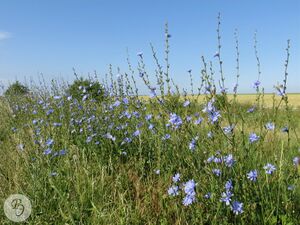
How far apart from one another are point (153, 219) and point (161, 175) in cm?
71

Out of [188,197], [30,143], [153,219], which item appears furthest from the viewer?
[30,143]

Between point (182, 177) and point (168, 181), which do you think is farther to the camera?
point (168, 181)

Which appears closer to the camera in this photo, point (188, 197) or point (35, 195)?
point (188, 197)

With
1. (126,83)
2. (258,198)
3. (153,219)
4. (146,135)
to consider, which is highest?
(126,83)

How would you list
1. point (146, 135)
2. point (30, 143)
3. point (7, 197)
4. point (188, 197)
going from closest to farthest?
1. point (188, 197)
2. point (7, 197)
3. point (30, 143)
4. point (146, 135)

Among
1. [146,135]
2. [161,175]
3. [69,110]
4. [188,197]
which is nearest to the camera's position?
[188,197]

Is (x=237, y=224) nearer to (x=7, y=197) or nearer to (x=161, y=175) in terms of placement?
(x=161, y=175)

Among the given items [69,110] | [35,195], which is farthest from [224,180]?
[69,110]

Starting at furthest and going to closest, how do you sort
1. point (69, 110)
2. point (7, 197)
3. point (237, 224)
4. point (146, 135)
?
point (69, 110)
point (146, 135)
point (7, 197)
point (237, 224)

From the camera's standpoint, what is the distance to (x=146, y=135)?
4.01 metres

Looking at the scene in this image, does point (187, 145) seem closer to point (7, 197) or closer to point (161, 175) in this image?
point (161, 175)

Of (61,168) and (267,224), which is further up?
(61,168)

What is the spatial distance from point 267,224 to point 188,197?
548 mm

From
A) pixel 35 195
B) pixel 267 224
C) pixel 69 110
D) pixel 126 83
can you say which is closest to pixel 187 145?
pixel 267 224
